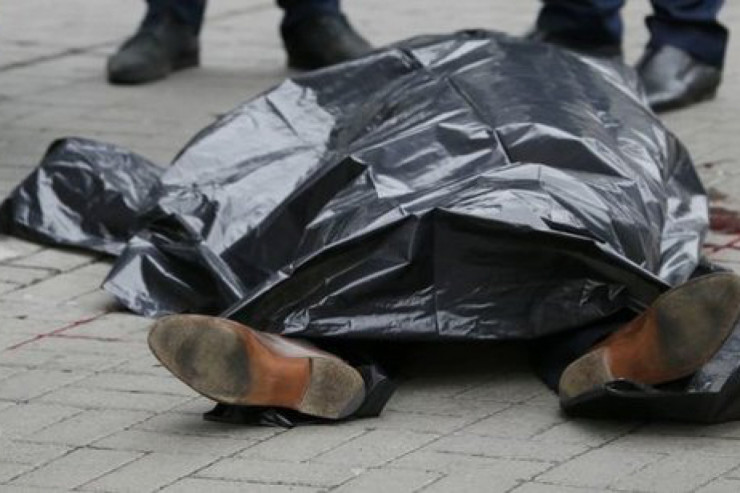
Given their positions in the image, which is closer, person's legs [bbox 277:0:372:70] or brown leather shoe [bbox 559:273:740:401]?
brown leather shoe [bbox 559:273:740:401]

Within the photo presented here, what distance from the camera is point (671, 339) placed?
3.41 m

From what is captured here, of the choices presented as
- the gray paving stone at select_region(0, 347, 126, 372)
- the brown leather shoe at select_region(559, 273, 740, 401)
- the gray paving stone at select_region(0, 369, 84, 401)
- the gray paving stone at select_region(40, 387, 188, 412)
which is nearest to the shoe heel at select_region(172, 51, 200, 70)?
the gray paving stone at select_region(0, 347, 126, 372)

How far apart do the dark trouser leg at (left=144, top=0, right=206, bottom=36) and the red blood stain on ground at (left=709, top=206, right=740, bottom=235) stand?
2503mm

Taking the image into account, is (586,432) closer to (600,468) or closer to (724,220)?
(600,468)

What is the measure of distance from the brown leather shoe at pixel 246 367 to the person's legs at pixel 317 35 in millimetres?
3518

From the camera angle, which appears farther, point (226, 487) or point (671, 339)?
point (671, 339)

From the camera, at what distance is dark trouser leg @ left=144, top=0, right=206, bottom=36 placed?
6961mm

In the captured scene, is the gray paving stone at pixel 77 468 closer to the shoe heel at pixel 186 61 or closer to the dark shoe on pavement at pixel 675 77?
the dark shoe on pavement at pixel 675 77

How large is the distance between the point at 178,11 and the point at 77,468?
3.83 metres

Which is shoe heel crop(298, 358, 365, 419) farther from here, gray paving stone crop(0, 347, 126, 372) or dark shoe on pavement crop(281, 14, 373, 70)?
dark shoe on pavement crop(281, 14, 373, 70)

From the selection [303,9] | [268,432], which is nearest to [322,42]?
[303,9]

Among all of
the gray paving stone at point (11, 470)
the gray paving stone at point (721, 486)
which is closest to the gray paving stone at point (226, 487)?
the gray paving stone at point (11, 470)

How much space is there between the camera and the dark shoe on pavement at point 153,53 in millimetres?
6809

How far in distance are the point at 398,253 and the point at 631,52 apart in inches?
153
